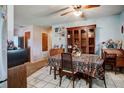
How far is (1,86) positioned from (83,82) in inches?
84.9

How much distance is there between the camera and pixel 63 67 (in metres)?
2.46

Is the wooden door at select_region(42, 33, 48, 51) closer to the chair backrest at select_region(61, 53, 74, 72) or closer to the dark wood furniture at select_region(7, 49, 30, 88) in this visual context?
the chair backrest at select_region(61, 53, 74, 72)

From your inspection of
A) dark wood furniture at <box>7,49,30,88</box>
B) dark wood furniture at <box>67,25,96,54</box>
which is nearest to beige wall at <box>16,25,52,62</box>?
dark wood furniture at <box>67,25,96,54</box>

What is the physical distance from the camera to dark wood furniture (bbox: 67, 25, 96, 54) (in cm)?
392

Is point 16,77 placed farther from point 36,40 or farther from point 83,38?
point 36,40

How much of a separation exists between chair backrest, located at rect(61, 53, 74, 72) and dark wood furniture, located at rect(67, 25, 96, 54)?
1839 millimetres

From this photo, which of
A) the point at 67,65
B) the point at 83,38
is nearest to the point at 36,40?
the point at 83,38

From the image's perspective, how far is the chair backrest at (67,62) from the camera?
2285 millimetres

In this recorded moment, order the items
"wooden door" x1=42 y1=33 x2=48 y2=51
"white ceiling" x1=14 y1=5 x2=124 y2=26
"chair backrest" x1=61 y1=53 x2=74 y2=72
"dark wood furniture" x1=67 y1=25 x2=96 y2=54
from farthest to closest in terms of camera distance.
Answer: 1. "wooden door" x1=42 y1=33 x2=48 y2=51
2. "dark wood furniture" x1=67 y1=25 x2=96 y2=54
3. "white ceiling" x1=14 y1=5 x2=124 y2=26
4. "chair backrest" x1=61 y1=53 x2=74 y2=72

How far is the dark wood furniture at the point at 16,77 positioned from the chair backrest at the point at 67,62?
1.04 m

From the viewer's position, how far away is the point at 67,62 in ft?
7.73

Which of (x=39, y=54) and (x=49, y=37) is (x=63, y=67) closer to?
(x=39, y=54)

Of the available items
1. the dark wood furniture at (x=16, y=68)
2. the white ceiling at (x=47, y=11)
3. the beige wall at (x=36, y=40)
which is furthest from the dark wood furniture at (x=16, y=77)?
the beige wall at (x=36, y=40)

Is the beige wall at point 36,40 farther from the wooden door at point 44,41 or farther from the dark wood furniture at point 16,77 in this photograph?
the dark wood furniture at point 16,77
